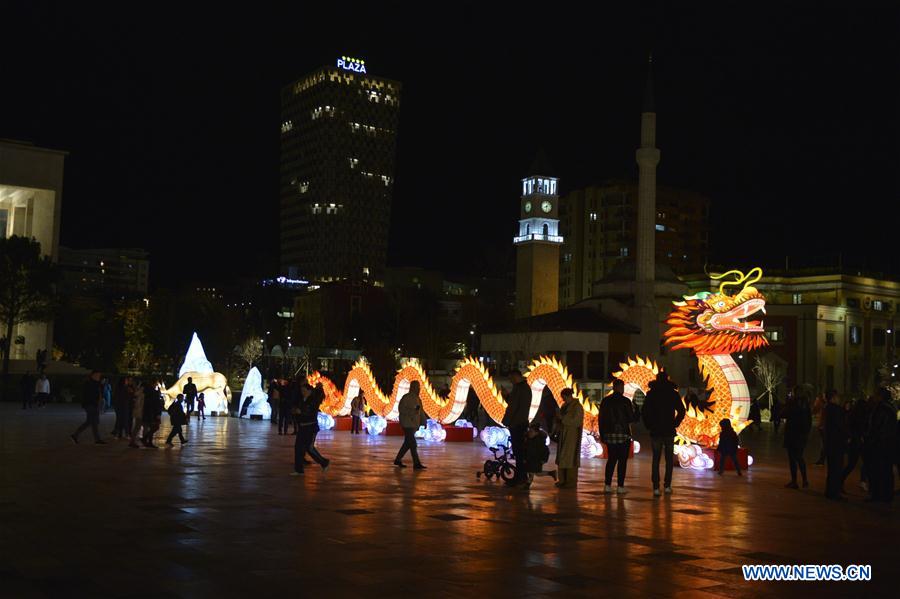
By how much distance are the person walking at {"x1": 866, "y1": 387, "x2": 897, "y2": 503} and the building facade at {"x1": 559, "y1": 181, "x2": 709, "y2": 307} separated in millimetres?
99786

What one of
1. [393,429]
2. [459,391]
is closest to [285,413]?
[393,429]

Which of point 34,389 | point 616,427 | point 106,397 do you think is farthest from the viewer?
point 106,397

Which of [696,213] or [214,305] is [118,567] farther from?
[696,213]

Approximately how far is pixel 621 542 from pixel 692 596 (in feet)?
7.53

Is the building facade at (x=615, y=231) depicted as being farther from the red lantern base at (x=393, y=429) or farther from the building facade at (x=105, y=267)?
the red lantern base at (x=393, y=429)

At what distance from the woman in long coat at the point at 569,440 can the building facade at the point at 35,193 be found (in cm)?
4320

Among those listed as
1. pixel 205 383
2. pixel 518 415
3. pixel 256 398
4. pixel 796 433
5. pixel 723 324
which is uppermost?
pixel 723 324

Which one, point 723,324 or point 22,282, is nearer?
point 723,324

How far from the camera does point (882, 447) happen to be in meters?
12.9

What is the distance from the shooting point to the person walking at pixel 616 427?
1302 centimetres

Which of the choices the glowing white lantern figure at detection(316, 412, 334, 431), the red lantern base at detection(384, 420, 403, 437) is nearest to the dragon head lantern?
the red lantern base at detection(384, 420, 403, 437)

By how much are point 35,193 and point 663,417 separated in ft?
153

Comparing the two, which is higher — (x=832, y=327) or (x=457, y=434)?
(x=832, y=327)

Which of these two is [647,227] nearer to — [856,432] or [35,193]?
[35,193]
